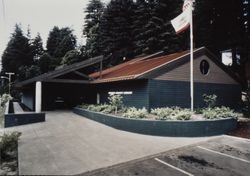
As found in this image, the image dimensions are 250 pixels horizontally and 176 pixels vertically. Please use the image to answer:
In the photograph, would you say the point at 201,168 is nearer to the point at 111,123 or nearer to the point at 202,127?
the point at 202,127

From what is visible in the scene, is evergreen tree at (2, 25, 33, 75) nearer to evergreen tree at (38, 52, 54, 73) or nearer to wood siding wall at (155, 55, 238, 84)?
evergreen tree at (38, 52, 54, 73)

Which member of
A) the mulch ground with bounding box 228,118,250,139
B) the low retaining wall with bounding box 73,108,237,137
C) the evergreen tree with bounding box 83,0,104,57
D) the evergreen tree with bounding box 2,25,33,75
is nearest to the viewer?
the low retaining wall with bounding box 73,108,237,137

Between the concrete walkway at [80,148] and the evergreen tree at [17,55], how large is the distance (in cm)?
5528

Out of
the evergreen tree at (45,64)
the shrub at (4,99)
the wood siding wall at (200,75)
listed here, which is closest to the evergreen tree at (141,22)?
the wood siding wall at (200,75)

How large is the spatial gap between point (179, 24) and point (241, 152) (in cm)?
863

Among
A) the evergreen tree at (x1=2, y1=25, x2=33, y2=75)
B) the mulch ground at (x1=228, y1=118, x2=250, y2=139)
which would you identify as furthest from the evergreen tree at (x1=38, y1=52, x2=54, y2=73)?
the mulch ground at (x1=228, y1=118, x2=250, y2=139)

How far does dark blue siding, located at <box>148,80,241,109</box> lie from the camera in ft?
49.9

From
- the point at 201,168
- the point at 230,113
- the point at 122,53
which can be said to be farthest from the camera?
the point at 122,53

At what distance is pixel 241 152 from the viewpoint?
920cm

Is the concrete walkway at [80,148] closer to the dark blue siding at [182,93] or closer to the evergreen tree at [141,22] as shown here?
the dark blue siding at [182,93]

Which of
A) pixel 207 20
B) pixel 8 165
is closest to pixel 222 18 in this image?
pixel 207 20

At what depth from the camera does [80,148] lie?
905 cm

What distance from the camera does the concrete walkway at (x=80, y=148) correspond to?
7.00m

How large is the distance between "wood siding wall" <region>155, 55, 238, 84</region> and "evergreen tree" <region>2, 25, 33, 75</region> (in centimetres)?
5481
